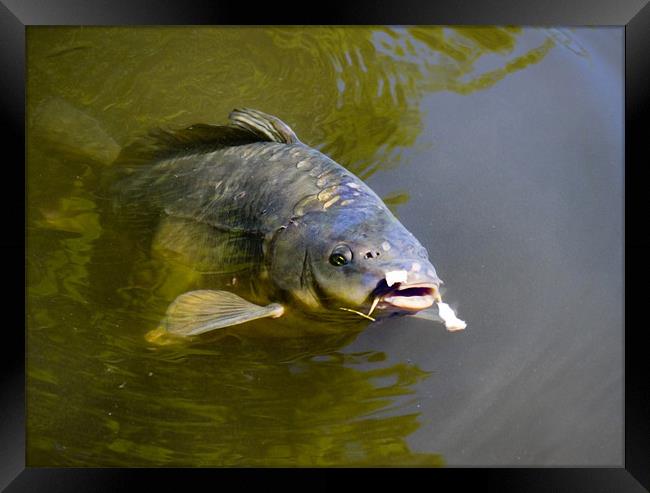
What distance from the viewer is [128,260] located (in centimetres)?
218

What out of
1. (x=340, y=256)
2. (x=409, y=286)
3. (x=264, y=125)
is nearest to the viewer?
(x=409, y=286)

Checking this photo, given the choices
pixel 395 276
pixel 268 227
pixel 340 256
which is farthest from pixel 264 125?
pixel 395 276

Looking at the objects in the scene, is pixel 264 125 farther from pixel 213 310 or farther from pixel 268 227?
pixel 213 310

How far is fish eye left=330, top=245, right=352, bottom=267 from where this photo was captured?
1.80 m

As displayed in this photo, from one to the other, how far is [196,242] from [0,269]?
73cm

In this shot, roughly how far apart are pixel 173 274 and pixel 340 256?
688 mm

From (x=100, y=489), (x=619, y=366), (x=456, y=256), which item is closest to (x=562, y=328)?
(x=619, y=366)

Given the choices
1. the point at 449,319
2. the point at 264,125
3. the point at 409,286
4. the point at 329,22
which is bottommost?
the point at 449,319

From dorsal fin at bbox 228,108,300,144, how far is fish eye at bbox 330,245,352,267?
0.47 metres

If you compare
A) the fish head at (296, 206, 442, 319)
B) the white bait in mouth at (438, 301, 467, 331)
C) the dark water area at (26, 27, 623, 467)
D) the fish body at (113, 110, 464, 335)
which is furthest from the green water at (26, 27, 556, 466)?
the fish head at (296, 206, 442, 319)

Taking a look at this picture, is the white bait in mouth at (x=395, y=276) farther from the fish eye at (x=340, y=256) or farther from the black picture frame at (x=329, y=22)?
the black picture frame at (x=329, y=22)

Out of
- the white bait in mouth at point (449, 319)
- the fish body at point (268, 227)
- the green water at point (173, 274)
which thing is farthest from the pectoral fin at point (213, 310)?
the white bait in mouth at point (449, 319)

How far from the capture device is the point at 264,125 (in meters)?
2.06

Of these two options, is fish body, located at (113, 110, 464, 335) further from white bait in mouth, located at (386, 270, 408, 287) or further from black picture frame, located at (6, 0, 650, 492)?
black picture frame, located at (6, 0, 650, 492)
